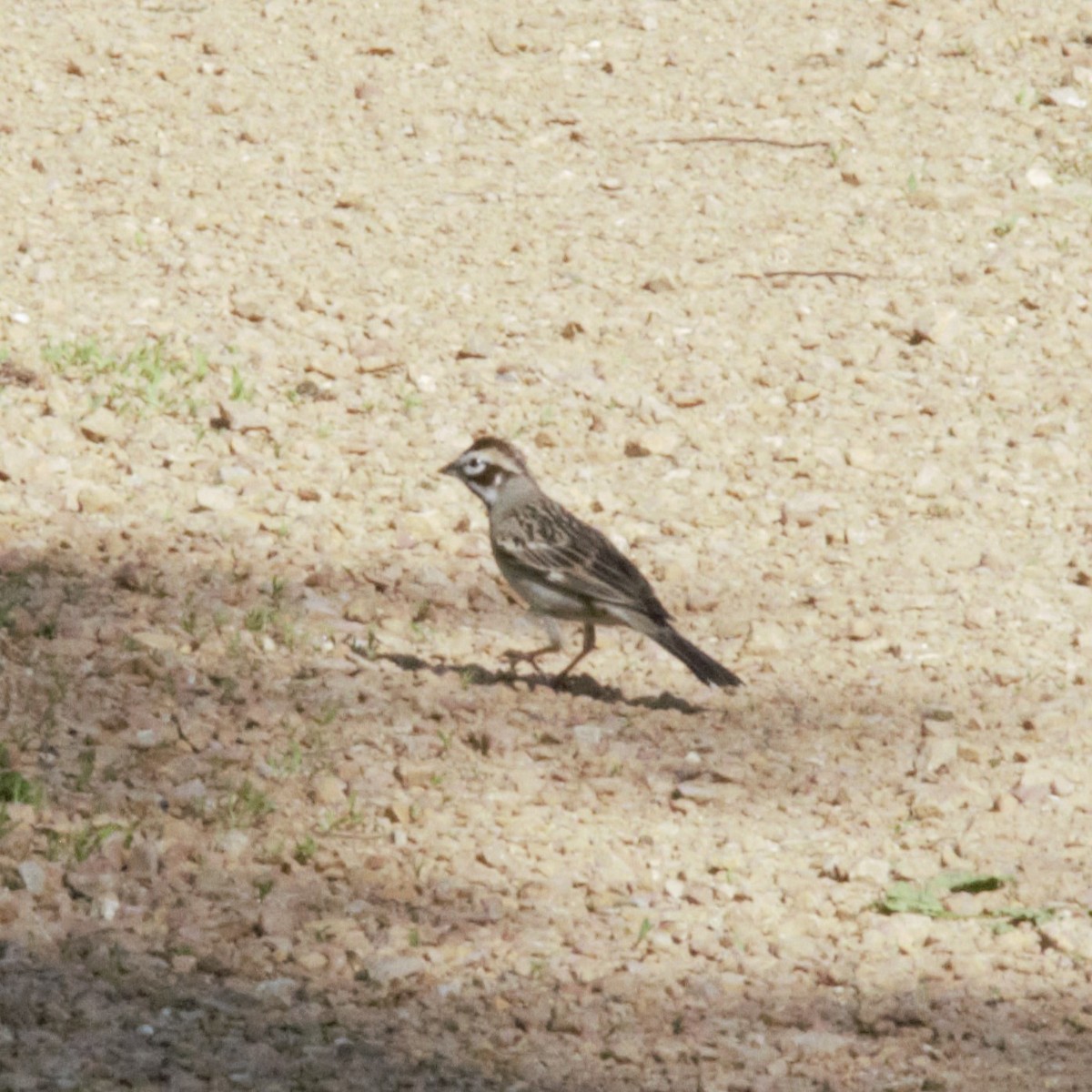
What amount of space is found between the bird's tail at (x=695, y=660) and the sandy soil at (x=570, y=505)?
0.22 m

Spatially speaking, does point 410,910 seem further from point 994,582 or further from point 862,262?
point 862,262

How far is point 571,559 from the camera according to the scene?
25.7ft

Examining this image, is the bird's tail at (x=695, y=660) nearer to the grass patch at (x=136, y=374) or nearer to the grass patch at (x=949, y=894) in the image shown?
the grass patch at (x=949, y=894)

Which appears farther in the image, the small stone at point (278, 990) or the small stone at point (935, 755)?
the small stone at point (935, 755)

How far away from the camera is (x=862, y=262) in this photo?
11062mm

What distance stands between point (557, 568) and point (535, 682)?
1.65ft

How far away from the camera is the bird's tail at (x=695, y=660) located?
7.44 m

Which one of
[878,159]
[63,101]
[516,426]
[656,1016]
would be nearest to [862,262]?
[878,159]

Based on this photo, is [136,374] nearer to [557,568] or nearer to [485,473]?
[485,473]

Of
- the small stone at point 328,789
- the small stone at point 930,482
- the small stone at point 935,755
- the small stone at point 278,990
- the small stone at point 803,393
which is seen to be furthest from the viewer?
the small stone at point 803,393

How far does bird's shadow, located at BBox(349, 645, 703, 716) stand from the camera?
25.4 feet

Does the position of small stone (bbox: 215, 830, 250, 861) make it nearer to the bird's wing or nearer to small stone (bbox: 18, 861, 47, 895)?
small stone (bbox: 18, 861, 47, 895)

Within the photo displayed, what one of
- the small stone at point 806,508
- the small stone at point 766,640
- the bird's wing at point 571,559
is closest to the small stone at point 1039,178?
the small stone at point 806,508

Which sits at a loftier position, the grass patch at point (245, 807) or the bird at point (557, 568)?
the bird at point (557, 568)
